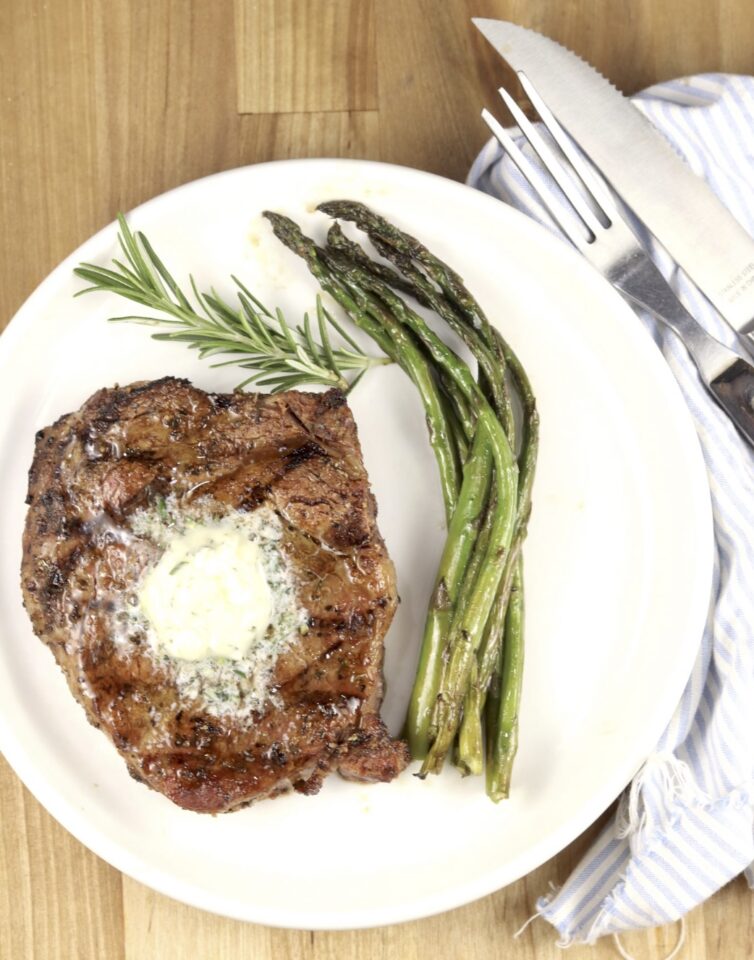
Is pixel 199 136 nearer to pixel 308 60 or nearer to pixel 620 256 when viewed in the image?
pixel 308 60

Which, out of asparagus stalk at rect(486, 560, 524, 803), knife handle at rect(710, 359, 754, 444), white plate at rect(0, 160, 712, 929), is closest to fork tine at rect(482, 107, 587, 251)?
white plate at rect(0, 160, 712, 929)

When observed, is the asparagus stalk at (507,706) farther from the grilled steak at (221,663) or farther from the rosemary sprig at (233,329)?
the rosemary sprig at (233,329)

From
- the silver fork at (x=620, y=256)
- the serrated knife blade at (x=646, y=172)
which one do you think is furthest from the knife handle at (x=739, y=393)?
the serrated knife blade at (x=646, y=172)

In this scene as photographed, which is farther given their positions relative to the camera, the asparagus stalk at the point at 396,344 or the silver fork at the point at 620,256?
the silver fork at the point at 620,256

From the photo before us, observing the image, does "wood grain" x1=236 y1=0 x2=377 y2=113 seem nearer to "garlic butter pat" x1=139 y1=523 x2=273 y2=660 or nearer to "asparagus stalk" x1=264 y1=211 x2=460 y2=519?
"asparagus stalk" x1=264 y1=211 x2=460 y2=519

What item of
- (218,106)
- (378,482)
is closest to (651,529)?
(378,482)

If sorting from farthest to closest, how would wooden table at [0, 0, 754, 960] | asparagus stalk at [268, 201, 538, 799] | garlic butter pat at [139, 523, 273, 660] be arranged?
wooden table at [0, 0, 754, 960]
asparagus stalk at [268, 201, 538, 799]
garlic butter pat at [139, 523, 273, 660]
